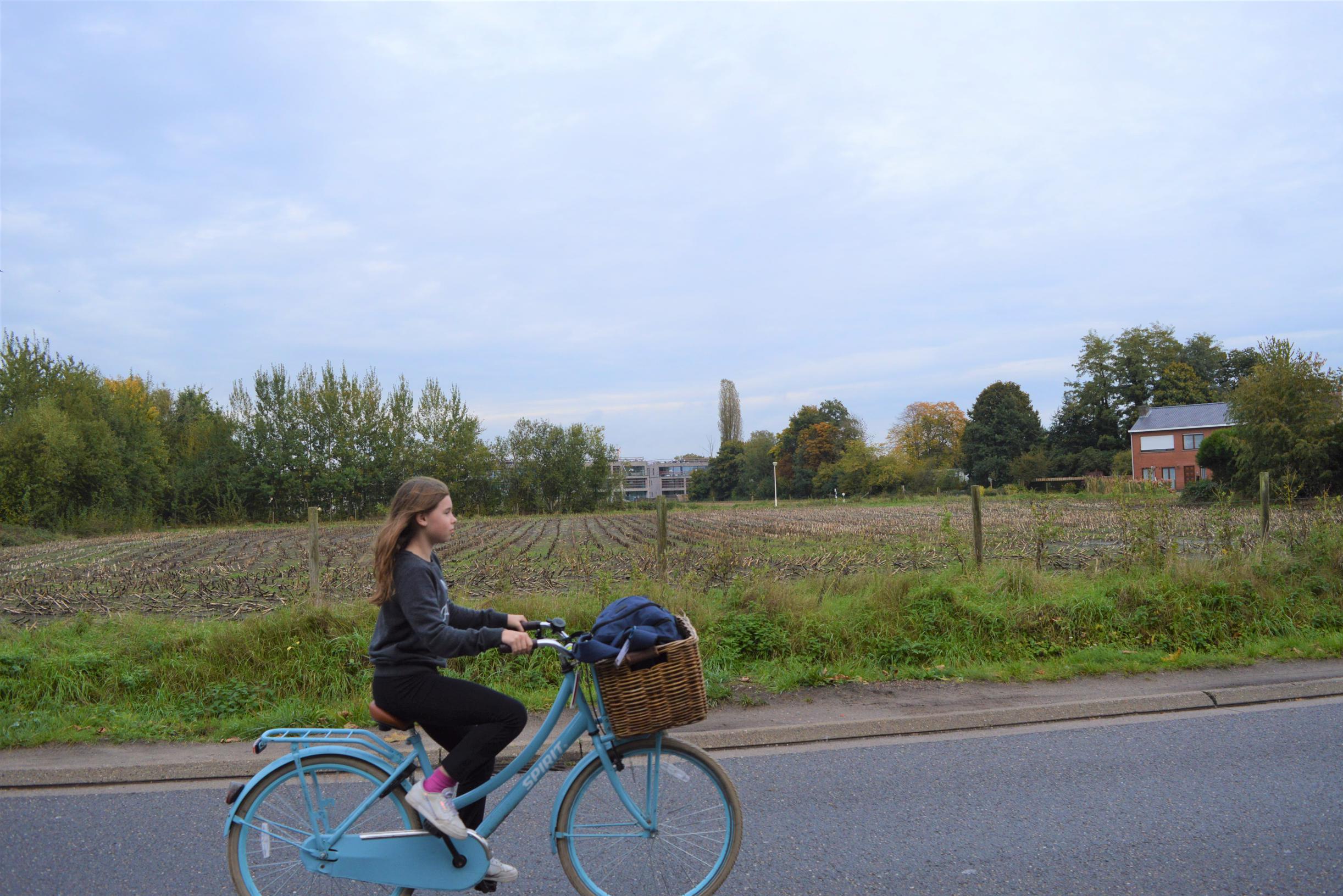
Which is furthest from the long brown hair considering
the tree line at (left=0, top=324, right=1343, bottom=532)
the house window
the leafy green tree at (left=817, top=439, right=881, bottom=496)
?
the leafy green tree at (left=817, top=439, right=881, bottom=496)

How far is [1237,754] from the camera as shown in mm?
5055

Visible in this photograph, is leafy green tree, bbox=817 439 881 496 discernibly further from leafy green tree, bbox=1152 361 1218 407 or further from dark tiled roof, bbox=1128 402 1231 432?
leafy green tree, bbox=1152 361 1218 407

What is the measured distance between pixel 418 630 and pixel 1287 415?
3721 centimetres

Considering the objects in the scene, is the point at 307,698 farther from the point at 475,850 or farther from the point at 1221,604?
the point at 1221,604

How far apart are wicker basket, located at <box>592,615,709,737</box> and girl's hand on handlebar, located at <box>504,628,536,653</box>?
0.25m

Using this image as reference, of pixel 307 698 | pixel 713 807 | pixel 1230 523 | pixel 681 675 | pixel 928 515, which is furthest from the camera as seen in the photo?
pixel 928 515

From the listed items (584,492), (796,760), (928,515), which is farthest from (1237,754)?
(584,492)

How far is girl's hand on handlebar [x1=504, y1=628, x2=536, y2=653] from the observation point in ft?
9.71

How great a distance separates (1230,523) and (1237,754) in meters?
5.44

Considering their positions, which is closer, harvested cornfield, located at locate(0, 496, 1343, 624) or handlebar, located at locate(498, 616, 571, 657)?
handlebar, located at locate(498, 616, 571, 657)

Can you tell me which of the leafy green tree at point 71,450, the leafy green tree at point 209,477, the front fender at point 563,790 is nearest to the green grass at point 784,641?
the front fender at point 563,790

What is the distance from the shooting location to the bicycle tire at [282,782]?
3.15m

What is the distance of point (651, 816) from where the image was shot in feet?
10.6

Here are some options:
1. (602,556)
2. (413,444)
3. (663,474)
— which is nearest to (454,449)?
(413,444)
